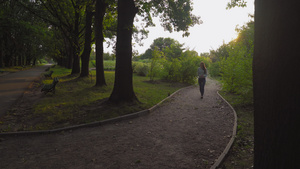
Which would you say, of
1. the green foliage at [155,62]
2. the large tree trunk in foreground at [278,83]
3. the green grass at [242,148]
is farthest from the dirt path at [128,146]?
the green foliage at [155,62]

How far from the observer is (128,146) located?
452 centimetres

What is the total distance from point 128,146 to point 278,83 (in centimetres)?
346

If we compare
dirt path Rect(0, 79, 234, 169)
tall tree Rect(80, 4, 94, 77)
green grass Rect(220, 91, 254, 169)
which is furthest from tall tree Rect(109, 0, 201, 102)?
tall tree Rect(80, 4, 94, 77)

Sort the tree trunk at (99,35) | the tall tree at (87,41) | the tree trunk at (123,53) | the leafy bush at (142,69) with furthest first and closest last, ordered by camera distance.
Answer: the leafy bush at (142,69), the tall tree at (87,41), the tree trunk at (99,35), the tree trunk at (123,53)

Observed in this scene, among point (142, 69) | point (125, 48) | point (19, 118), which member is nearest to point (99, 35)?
point (125, 48)

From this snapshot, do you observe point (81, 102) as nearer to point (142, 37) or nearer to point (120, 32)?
point (120, 32)

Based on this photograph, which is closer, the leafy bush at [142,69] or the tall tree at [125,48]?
the tall tree at [125,48]

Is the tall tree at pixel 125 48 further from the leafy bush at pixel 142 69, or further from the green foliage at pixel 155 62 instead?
the leafy bush at pixel 142 69

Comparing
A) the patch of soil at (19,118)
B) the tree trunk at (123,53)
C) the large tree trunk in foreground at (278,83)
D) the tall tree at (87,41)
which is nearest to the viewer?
the large tree trunk in foreground at (278,83)

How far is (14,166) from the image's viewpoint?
144 inches

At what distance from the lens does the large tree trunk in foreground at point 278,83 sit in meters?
1.89

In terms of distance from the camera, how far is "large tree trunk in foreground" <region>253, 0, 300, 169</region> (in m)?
1.89

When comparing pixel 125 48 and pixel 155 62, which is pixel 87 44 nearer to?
pixel 155 62

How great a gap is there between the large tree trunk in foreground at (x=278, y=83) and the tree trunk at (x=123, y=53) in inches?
251
